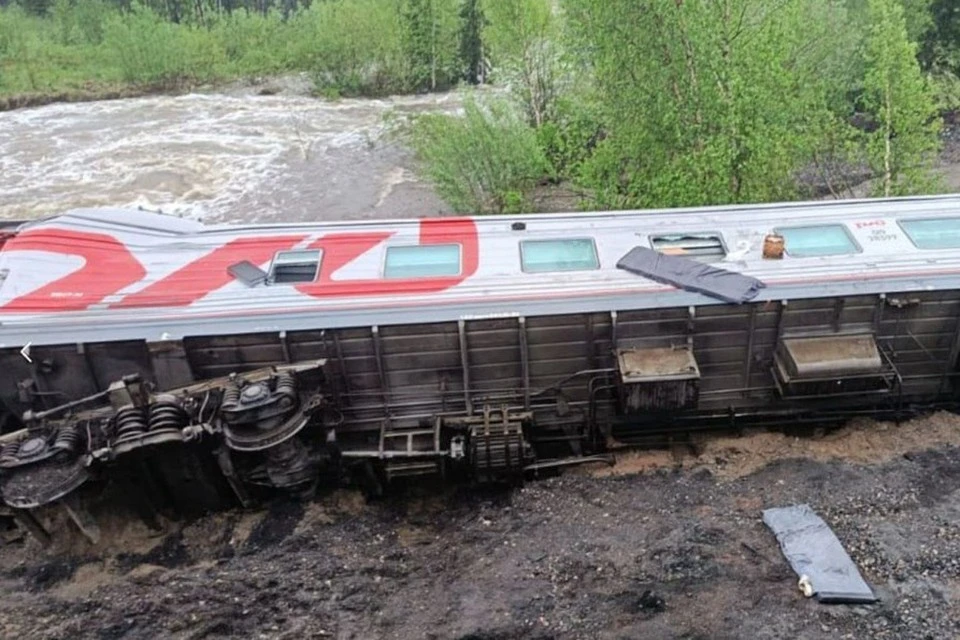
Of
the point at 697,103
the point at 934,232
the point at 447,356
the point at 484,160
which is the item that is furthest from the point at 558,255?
the point at 484,160

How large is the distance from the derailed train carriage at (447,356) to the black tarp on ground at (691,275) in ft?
0.08

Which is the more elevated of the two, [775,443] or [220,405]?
[220,405]

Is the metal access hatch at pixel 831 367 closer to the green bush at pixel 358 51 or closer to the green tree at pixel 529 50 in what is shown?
the green tree at pixel 529 50

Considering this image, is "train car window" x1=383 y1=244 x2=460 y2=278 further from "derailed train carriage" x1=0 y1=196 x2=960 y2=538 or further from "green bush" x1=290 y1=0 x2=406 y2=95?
"green bush" x1=290 y1=0 x2=406 y2=95

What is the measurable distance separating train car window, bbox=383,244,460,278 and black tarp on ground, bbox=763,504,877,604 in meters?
4.01

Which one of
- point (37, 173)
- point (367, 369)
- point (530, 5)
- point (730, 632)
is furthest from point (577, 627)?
point (37, 173)

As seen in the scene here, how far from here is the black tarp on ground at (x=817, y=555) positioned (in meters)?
5.27

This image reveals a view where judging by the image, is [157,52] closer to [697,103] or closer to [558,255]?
[697,103]

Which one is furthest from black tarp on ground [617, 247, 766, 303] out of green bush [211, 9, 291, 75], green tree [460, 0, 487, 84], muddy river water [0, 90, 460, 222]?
green bush [211, 9, 291, 75]

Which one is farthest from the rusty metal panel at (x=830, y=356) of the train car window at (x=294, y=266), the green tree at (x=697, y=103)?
the train car window at (x=294, y=266)

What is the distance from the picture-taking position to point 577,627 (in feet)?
17.6

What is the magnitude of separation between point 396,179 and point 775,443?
15454 mm

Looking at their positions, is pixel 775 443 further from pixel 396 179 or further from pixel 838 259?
pixel 396 179

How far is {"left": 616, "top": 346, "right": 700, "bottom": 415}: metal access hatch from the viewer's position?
722 centimetres
